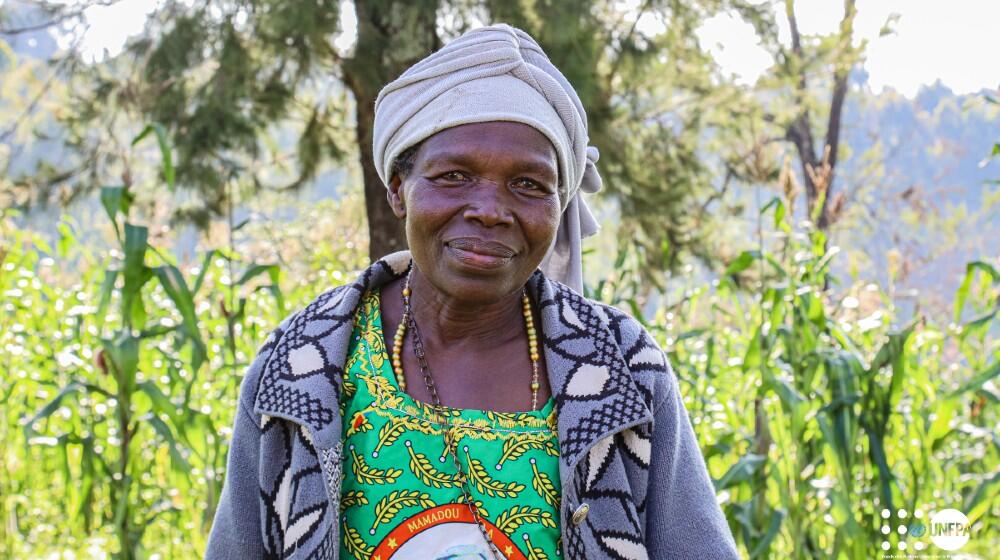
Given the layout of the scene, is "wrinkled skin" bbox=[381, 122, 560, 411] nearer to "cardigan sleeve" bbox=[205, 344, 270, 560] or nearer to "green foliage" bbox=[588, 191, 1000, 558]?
"cardigan sleeve" bbox=[205, 344, 270, 560]

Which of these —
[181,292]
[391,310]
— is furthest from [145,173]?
[391,310]

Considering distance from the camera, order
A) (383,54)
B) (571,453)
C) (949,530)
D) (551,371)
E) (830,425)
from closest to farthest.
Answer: (571,453)
(551,371)
(830,425)
(949,530)
(383,54)

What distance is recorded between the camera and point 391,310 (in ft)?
5.29

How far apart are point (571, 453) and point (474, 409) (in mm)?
172

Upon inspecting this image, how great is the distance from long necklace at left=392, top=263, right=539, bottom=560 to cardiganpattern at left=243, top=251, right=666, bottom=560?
3 centimetres

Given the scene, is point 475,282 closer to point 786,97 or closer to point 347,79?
point 347,79

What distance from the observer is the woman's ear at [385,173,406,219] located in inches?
61.3

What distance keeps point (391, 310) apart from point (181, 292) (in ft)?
3.13

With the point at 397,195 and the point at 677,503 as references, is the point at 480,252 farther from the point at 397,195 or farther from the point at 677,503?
the point at 677,503

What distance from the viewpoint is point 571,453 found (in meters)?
1.39

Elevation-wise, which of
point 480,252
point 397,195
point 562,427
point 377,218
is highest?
point 377,218


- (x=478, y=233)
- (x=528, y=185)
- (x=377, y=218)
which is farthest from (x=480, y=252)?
(x=377, y=218)

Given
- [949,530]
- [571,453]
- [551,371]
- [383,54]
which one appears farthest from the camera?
[383,54]

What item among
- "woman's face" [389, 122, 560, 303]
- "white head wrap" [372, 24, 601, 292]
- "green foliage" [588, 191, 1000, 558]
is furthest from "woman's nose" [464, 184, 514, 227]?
"green foliage" [588, 191, 1000, 558]
